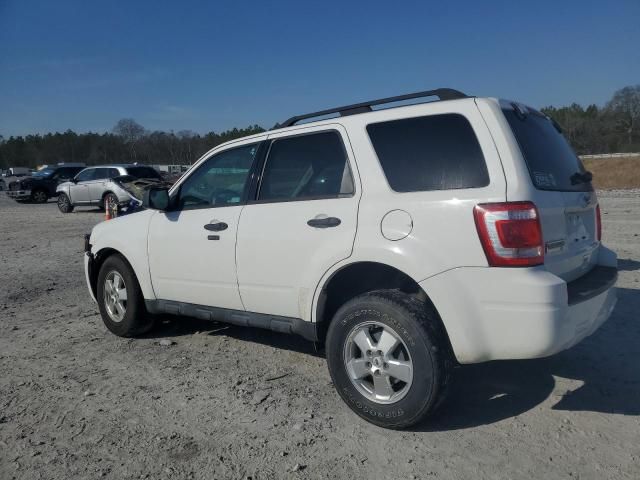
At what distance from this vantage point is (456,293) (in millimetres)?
2977

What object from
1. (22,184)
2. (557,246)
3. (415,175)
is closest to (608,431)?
(557,246)

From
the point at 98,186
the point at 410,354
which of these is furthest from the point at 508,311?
the point at 98,186

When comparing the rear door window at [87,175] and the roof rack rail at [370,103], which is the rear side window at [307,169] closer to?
the roof rack rail at [370,103]

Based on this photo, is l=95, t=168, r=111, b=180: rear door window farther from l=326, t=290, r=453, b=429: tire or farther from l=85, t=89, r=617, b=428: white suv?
l=326, t=290, r=453, b=429: tire

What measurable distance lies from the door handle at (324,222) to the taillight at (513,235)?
3.22 ft

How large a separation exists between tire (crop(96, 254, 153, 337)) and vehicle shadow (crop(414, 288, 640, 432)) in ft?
9.62

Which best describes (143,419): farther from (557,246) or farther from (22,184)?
(22,184)

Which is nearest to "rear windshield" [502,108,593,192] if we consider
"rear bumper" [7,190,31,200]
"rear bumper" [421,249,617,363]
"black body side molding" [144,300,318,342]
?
"rear bumper" [421,249,617,363]

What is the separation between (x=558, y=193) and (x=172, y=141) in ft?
195

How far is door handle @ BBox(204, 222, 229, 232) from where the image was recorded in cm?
416

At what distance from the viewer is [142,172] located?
18828 mm

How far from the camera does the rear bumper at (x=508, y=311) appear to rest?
280 cm

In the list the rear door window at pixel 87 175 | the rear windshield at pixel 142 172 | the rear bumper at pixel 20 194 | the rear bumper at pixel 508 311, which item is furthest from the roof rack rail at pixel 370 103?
the rear bumper at pixel 20 194

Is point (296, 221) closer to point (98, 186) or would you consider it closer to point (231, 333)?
point (231, 333)
